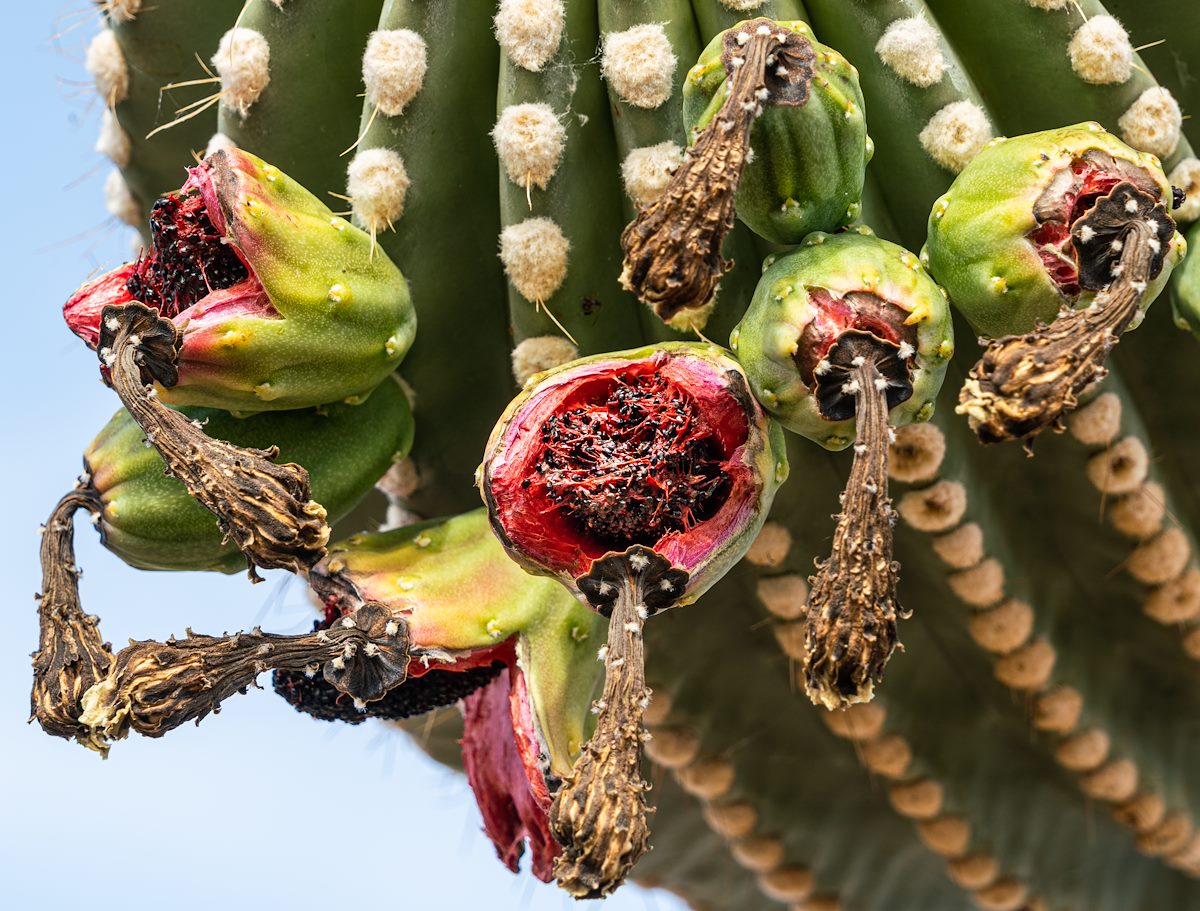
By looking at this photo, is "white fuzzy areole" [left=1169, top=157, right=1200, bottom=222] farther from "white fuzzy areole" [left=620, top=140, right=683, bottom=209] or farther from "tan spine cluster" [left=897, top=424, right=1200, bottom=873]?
"white fuzzy areole" [left=620, top=140, right=683, bottom=209]

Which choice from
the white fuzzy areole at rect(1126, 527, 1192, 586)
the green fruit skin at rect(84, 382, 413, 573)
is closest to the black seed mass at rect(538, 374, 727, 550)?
the green fruit skin at rect(84, 382, 413, 573)

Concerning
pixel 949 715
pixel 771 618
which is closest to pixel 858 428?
pixel 771 618

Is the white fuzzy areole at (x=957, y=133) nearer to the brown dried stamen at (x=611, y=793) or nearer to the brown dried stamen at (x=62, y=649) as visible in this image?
the brown dried stamen at (x=611, y=793)

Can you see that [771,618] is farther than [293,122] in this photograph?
Yes

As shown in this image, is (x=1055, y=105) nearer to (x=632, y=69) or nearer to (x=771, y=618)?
(x=632, y=69)

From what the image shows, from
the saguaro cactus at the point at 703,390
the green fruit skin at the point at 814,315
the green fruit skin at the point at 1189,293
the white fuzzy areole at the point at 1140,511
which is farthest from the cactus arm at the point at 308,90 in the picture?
the white fuzzy areole at the point at 1140,511

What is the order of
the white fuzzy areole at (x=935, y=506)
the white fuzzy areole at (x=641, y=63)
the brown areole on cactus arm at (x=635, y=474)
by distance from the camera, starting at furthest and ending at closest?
the white fuzzy areole at (x=935, y=506)
the white fuzzy areole at (x=641, y=63)
the brown areole on cactus arm at (x=635, y=474)
